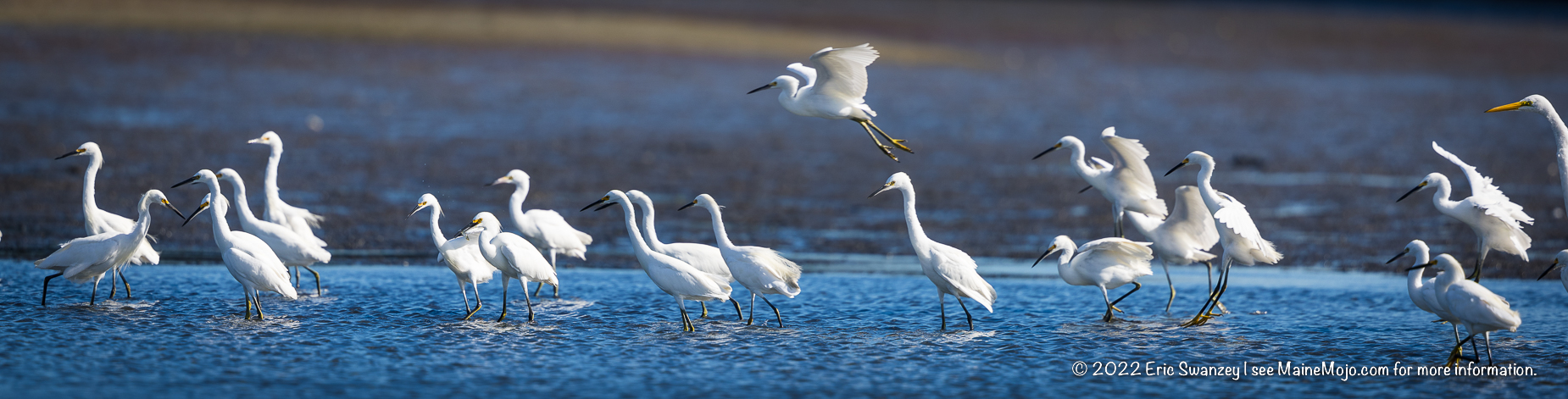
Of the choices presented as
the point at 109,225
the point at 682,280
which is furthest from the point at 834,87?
the point at 109,225

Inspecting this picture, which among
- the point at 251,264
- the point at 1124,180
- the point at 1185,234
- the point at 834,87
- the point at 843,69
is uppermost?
the point at 843,69

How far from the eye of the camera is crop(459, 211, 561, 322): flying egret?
9.91 meters

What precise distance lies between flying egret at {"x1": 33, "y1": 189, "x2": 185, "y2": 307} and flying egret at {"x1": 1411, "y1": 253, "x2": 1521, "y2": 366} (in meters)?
8.22

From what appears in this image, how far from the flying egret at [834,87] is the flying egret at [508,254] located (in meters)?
1.96

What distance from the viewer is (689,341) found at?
9344mm

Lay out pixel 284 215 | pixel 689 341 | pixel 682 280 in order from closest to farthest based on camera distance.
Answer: pixel 689 341, pixel 682 280, pixel 284 215

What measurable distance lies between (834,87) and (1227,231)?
3064mm

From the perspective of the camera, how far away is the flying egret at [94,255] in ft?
32.0

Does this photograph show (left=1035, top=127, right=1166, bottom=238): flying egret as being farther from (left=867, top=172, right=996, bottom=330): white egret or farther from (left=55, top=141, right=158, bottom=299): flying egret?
(left=55, top=141, right=158, bottom=299): flying egret

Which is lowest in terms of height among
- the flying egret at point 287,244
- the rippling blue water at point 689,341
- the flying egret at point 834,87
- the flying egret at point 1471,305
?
the rippling blue water at point 689,341

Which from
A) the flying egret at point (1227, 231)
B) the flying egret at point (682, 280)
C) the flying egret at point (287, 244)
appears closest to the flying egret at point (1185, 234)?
the flying egret at point (1227, 231)

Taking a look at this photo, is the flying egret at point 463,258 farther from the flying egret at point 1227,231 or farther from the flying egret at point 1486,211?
the flying egret at point 1486,211

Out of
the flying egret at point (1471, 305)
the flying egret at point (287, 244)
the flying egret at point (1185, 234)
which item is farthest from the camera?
the flying egret at point (1185, 234)

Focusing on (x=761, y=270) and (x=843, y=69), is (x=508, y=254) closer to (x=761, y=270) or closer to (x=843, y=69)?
(x=761, y=270)
